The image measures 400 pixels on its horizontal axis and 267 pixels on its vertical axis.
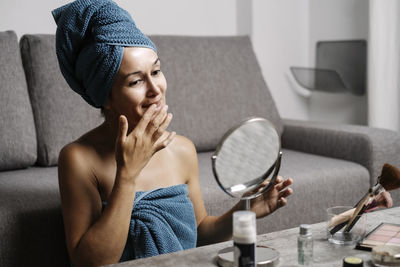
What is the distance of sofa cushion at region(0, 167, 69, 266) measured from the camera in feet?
4.83

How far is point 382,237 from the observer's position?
114 cm

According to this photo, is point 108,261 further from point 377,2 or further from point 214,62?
point 377,2

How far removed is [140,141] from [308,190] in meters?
1.00

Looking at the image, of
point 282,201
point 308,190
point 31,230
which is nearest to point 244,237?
point 282,201

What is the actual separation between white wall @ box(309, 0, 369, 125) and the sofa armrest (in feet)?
2.03

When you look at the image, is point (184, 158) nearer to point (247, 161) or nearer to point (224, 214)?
point (224, 214)

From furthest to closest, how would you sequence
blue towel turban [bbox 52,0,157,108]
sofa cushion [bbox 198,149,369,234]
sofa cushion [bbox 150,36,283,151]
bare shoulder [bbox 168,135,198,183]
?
1. sofa cushion [bbox 150,36,283,151]
2. sofa cushion [bbox 198,149,369,234]
3. bare shoulder [bbox 168,135,198,183]
4. blue towel turban [bbox 52,0,157,108]

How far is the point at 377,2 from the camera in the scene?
8.61ft

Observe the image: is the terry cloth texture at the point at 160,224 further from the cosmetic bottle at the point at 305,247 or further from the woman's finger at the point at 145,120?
the cosmetic bottle at the point at 305,247

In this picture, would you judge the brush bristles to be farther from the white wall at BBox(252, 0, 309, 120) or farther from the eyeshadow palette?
→ the white wall at BBox(252, 0, 309, 120)

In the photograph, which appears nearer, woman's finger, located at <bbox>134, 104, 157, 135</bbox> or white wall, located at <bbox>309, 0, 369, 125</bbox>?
woman's finger, located at <bbox>134, 104, 157, 135</bbox>

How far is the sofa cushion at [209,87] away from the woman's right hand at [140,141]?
A: 107cm

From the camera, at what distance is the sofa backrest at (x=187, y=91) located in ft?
6.70

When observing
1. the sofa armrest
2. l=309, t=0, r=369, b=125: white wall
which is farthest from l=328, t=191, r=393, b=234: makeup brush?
l=309, t=0, r=369, b=125: white wall
